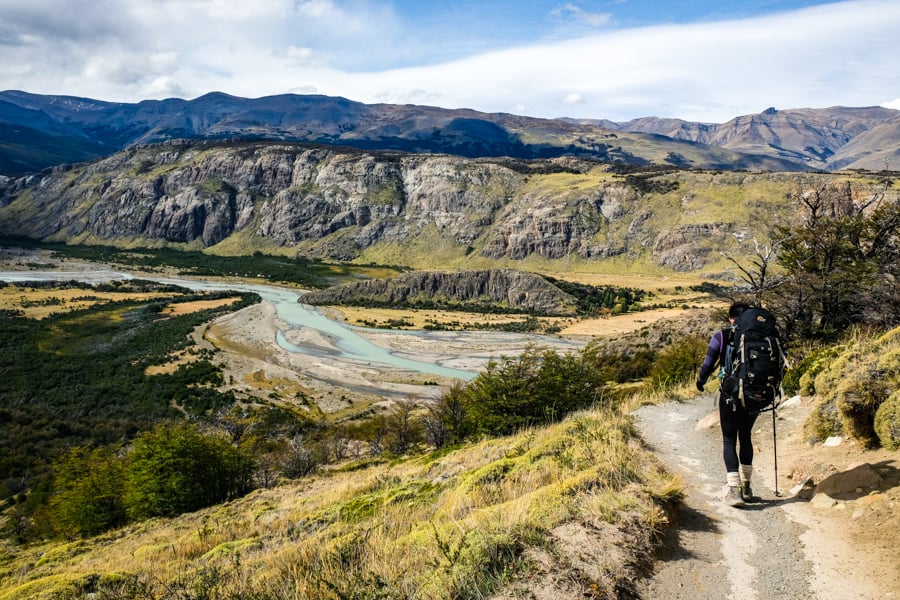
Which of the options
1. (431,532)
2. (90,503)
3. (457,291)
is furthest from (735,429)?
(457,291)

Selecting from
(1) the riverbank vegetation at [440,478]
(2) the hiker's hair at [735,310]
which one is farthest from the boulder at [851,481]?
(2) the hiker's hair at [735,310]

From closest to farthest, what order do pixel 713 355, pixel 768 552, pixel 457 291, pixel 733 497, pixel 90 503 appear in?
pixel 768 552 < pixel 733 497 < pixel 713 355 < pixel 90 503 < pixel 457 291

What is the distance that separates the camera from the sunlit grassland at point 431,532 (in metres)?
4.92

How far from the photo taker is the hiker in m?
6.86

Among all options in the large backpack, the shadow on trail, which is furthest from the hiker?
the shadow on trail

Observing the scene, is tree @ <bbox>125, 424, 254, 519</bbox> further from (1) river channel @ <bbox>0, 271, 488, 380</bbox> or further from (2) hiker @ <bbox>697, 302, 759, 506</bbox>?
(1) river channel @ <bbox>0, 271, 488, 380</bbox>

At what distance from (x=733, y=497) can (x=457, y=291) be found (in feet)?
371

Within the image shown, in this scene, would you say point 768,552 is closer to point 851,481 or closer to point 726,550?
point 726,550

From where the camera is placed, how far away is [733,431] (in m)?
7.09

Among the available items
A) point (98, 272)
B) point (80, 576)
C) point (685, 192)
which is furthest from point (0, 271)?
point (685, 192)

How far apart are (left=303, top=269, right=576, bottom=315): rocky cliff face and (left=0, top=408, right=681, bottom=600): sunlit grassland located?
102 metres

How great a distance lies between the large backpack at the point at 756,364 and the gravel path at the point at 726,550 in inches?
54.7

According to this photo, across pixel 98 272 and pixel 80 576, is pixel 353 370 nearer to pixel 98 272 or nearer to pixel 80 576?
pixel 80 576

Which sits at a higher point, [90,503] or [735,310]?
[735,310]
